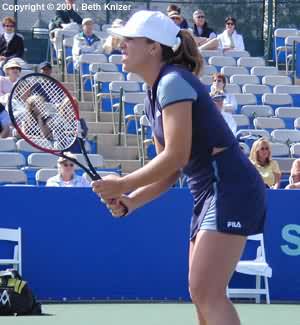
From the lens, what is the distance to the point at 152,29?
15.7ft

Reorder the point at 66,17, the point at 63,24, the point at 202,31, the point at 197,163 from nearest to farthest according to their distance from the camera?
the point at 197,163, the point at 63,24, the point at 202,31, the point at 66,17

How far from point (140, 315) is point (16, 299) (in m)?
1.01

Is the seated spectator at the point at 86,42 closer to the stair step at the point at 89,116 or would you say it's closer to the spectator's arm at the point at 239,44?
the stair step at the point at 89,116

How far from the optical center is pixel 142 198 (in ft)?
16.7

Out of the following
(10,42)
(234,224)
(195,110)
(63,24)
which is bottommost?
(10,42)

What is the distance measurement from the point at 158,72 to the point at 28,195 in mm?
5257

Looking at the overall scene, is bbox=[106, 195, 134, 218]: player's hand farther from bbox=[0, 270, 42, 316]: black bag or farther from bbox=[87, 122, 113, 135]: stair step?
bbox=[87, 122, 113, 135]: stair step

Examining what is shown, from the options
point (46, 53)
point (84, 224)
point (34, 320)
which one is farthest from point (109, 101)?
point (34, 320)

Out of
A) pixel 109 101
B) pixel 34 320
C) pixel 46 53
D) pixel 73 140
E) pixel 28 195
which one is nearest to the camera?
pixel 73 140

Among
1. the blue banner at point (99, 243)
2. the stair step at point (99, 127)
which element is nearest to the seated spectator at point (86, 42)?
the stair step at point (99, 127)

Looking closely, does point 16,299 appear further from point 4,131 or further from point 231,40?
point 231,40

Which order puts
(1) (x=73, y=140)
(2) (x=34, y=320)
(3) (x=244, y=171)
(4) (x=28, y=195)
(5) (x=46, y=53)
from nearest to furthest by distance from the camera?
(3) (x=244, y=171) < (1) (x=73, y=140) < (2) (x=34, y=320) < (4) (x=28, y=195) < (5) (x=46, y=53)

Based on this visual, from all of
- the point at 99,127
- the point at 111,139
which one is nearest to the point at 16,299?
the point at 111,139

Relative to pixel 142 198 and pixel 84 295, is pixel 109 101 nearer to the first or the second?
pixel 84 295
